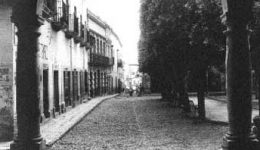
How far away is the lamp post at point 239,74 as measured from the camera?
688 centimetres

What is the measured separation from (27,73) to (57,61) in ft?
42.1

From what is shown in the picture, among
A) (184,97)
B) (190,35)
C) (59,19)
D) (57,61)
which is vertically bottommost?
(184,97)

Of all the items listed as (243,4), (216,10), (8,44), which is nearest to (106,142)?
(8,44)

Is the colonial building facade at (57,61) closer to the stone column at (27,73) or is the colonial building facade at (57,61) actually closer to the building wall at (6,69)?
the building wall at (6,69)

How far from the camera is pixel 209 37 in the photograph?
1386 cm

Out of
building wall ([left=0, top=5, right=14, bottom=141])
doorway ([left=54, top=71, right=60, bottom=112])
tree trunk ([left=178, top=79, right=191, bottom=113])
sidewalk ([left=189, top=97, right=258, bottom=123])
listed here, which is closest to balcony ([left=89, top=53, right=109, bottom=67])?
sidewalk ([left=189, top=97, right=258, bottom=123])

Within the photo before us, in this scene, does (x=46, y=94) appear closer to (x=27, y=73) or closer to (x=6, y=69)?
(x=6, y=69)

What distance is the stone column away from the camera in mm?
7625

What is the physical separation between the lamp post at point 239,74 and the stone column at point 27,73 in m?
3.18

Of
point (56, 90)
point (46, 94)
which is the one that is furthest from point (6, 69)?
point (56, 90)

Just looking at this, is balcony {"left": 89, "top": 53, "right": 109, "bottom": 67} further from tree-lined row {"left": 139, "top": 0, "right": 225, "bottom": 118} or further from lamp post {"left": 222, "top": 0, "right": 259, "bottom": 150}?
lamp post {"left": 222, "top": 0, "right": 259, "bottom": 150}

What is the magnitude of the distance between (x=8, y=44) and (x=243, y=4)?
7.93m

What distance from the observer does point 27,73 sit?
25.2ft

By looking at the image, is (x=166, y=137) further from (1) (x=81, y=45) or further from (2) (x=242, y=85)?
(1) (x=81, y=45)
